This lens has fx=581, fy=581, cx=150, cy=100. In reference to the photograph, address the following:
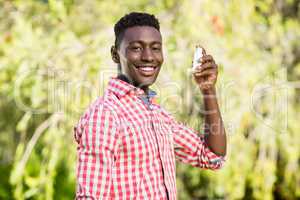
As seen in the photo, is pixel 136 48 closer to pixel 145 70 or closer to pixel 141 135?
pixel 145 70

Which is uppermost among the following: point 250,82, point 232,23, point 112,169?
point 232,23

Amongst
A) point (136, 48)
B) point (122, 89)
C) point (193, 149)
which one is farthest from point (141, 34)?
point (193, 149)

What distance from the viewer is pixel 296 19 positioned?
3629mm

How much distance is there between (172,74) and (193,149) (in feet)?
5.01

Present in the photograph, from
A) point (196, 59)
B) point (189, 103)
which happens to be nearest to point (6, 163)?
point (189, 103)

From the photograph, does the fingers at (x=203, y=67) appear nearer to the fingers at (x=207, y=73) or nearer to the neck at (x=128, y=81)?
the fingers at (x=207, y=73)

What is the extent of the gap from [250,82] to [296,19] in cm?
80

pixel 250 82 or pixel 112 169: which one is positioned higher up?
pixel 250 82

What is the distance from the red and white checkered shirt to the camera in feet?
3.98

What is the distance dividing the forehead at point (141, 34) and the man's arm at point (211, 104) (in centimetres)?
14

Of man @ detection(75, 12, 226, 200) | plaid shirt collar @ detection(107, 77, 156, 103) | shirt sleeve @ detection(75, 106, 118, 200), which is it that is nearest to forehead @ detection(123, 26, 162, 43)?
man @ detection(75, 12, 226, 200)

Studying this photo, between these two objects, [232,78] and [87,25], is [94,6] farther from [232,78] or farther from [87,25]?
[232,78]

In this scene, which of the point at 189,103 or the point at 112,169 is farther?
the point at 189,103

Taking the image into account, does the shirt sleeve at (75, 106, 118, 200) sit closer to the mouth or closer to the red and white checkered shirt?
the red and white checkered shirt
